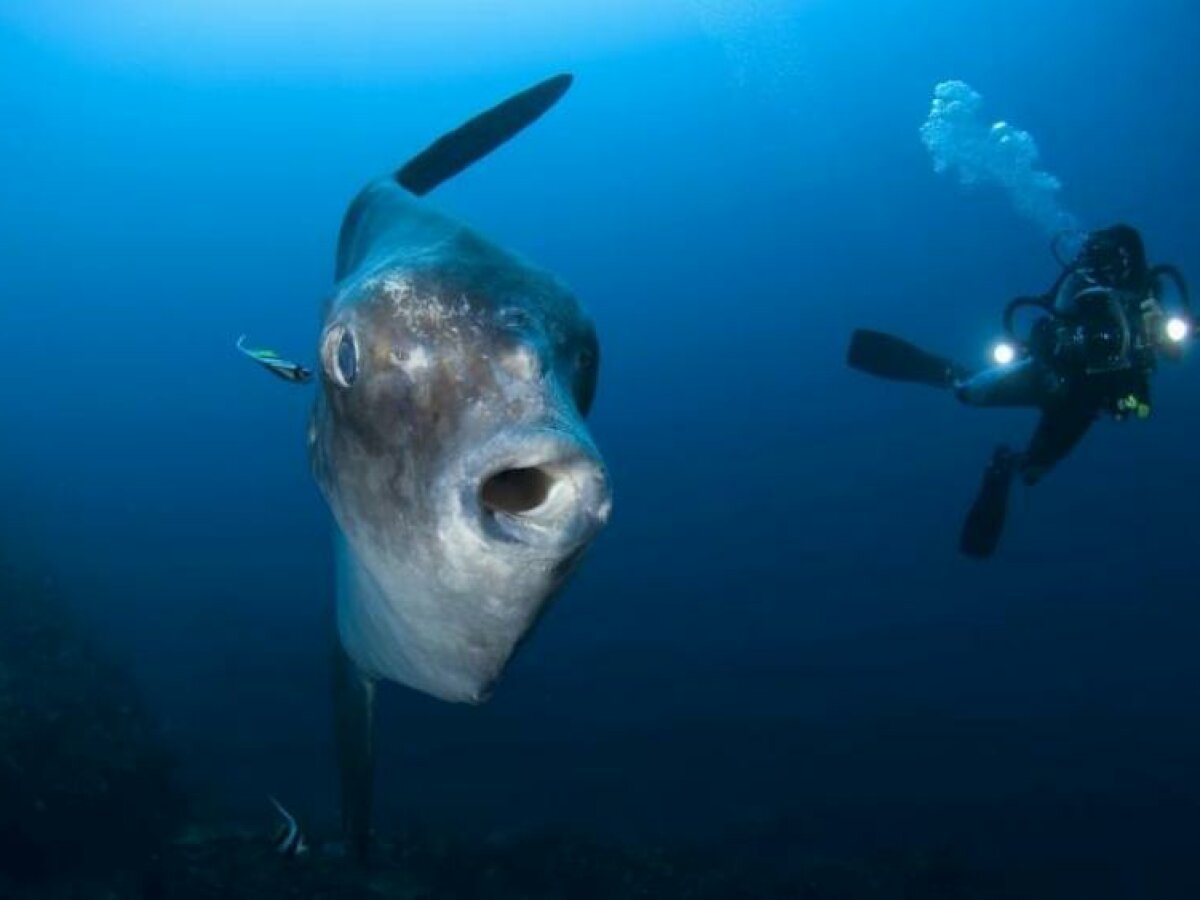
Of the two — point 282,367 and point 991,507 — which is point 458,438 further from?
point 991,507

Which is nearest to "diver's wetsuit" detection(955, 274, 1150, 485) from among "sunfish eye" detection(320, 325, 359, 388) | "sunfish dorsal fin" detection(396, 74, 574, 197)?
"sunfish dorsal fin" detection(396, 74, 574, 197)

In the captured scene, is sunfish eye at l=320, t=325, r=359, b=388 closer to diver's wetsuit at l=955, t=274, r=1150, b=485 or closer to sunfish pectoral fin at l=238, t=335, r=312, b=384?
sunfish pectoral fin at l=238, t=335, r=312, b=384

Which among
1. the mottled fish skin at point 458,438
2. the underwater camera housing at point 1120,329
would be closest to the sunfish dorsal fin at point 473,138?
the mottled fish skin at point 458,438

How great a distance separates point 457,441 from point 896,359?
868cm

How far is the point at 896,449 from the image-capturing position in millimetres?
58031

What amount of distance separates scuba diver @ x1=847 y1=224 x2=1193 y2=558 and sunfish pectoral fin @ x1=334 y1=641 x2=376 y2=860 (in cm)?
635

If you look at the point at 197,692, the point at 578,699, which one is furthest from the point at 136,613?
the point at 578,699

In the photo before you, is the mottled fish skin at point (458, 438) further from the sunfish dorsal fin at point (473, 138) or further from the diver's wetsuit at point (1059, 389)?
the diver's wetsuit at point (1059, 389)

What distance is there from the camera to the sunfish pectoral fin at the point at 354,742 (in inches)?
146

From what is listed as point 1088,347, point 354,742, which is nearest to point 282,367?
point 354,742

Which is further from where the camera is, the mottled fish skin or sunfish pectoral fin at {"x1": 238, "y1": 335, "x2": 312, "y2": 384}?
sunfish pectoral fin at {"x1": 238, "y1": 335, "x2": 312, "y2": 384}

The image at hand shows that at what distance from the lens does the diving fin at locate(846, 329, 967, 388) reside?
933cm

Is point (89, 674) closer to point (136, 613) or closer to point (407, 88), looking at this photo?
point (136, 613)

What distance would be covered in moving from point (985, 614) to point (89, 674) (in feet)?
124
